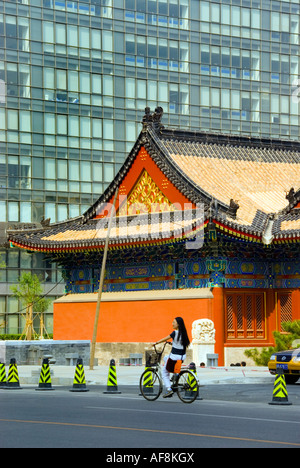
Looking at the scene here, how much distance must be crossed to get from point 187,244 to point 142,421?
2437 cm

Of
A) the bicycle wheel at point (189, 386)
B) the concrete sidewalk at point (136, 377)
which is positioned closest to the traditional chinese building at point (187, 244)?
the concrete sidewalk at point (136, 377)

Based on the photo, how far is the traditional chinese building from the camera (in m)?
43.3

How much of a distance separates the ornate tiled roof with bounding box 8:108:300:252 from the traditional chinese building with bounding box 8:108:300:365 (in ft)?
0.18

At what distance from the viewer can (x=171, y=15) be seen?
9400cm

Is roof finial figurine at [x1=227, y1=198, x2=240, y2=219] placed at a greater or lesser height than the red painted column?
greater

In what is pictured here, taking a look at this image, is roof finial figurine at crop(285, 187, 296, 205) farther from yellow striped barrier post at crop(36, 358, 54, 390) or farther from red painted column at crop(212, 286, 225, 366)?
yellow striped barrier post at crop(36, 358, 54, 390)

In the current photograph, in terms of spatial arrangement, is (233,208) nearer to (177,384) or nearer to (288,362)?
(288,362)

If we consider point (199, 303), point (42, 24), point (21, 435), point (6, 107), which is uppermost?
point (42, 24)

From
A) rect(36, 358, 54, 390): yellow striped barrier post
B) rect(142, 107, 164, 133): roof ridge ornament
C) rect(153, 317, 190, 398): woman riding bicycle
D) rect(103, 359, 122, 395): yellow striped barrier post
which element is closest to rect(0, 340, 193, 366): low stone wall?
rect(142, 107, 164, 133): roof ridge ornament

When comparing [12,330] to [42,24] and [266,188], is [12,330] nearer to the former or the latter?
[42,24]

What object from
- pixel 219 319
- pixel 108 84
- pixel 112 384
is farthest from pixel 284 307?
pixel 108 84

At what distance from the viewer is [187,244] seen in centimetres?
4341

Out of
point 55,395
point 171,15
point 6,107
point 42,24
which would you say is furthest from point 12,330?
point 55,395

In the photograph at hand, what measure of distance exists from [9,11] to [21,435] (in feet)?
241
